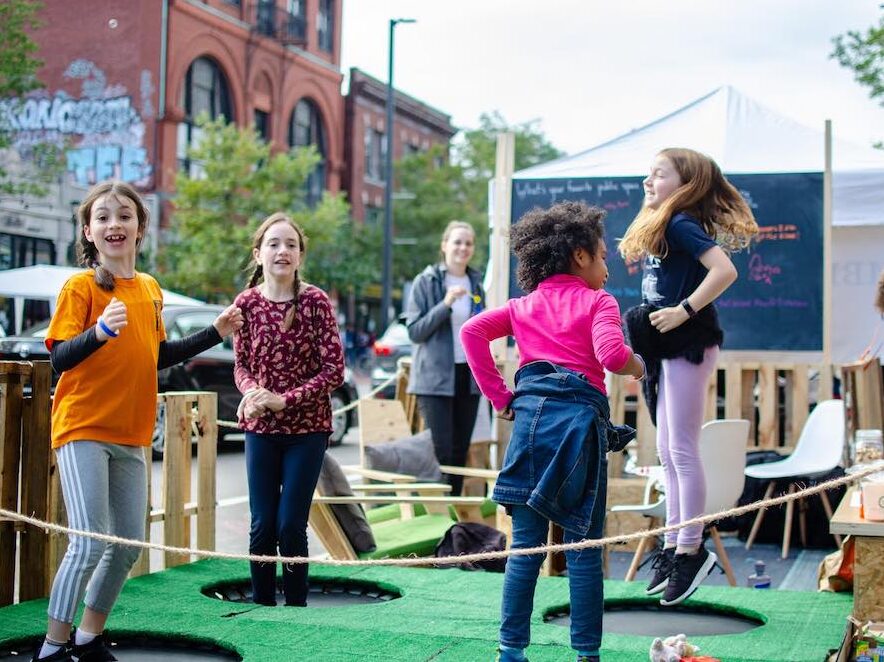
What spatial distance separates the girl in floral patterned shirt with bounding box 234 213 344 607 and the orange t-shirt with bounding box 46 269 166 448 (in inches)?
31.0

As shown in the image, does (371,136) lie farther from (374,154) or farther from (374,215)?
(374,215)

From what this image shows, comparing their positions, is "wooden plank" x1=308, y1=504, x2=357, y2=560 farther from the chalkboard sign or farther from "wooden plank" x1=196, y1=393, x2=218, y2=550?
the chalkboard sign

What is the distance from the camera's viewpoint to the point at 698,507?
17.0ft

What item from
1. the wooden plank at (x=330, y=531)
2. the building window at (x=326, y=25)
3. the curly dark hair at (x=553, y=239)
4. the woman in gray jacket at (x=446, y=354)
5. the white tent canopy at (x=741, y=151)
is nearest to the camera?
the curly dark hair at (x=553, y=239)

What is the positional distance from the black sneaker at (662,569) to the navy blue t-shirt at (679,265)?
108 centimetres

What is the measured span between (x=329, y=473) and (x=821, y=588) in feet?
8.78

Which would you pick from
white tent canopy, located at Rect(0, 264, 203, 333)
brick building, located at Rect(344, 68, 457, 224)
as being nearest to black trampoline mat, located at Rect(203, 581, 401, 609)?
white tent canopy, located at Rect(0, 264, 203, 333)

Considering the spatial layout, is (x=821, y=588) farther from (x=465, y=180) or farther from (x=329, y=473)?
(x=465, y=180)

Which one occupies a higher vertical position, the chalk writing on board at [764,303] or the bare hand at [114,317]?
the chalk writing on board at [764,303]

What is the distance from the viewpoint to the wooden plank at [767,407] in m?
9.09

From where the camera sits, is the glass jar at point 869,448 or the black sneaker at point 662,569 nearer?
the black sneaker at point 662,569

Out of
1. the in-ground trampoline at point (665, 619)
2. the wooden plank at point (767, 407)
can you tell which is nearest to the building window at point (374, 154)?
the wooden plank at point (767, 407)

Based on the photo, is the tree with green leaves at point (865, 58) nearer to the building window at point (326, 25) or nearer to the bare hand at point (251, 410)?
the bare hand at point (251, 410)

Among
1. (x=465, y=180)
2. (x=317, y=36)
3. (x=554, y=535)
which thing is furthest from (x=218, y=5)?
(x=554, y=535)
